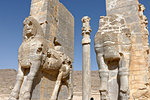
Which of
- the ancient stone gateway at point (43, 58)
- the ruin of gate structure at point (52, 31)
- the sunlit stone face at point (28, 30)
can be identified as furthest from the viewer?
the ruin of gate structure at point (52, 31)

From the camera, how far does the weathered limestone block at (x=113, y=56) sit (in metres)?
3.33

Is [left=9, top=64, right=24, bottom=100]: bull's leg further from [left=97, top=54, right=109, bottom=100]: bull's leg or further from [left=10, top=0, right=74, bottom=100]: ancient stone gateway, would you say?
[left=97, top=54, right=109, bottom=100]: bull's leg

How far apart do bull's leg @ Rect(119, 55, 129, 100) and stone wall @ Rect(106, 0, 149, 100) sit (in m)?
0.28

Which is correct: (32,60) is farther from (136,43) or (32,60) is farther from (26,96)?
(136,43)

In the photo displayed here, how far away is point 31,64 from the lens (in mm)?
4863

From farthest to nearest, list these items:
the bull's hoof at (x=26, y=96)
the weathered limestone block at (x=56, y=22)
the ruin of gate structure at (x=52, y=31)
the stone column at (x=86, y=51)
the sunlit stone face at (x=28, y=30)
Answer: the stone column at (x=86, y=51)
the weathered limestone block at (x=56, y=22)
the ruin of gate structure at (x=52, y=31)
the sunlit stone face at (x=28, y=30)
the bull's hoof at (x=26, y=96)

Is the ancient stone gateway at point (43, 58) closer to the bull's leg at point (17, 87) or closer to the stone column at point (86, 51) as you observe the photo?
the bull's leg at point (17, 87)

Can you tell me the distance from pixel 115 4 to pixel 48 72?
2.93m

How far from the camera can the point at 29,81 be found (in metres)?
4.72

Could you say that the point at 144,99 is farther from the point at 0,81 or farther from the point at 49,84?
the point at 0,81

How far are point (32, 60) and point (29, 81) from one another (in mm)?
581

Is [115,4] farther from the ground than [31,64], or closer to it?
farther from the ground

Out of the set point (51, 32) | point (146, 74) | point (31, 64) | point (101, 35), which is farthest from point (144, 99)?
point (51, 32)

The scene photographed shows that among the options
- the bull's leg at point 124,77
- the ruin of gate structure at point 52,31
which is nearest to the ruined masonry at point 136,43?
the bull's leg at point 124,77
